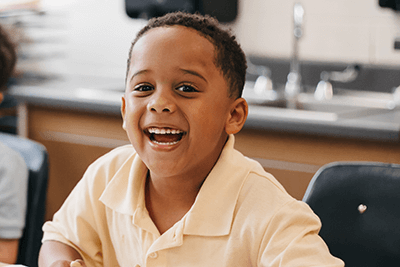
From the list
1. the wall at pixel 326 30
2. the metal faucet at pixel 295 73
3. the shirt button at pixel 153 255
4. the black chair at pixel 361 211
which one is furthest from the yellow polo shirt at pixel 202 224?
the wall at pixel 326 30

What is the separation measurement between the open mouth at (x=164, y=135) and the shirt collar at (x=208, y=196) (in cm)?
10

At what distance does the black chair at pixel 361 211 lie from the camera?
96 centimetres

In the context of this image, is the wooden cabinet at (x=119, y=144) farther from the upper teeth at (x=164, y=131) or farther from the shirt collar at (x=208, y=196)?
the upper teeth at (x=164, y=131)

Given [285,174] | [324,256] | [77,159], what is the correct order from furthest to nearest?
Answer: [77,159] → [285,174] → [324,256]

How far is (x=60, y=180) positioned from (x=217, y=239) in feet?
5.45

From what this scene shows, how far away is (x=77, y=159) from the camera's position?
7.34ft

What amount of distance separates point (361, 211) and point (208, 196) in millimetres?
334

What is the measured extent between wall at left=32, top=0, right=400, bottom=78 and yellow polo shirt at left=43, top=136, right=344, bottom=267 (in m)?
1.60

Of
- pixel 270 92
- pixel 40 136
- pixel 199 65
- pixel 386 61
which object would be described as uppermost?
pixel 199 65

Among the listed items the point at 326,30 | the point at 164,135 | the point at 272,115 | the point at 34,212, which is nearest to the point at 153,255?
the point at 164,135

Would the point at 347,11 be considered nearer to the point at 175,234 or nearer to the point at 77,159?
the point at 77,159

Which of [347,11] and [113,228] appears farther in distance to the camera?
[347,11]

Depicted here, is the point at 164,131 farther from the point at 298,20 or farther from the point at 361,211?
the point at 298,20

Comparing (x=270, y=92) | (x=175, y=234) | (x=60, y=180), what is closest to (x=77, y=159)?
(x=60, y=180)
